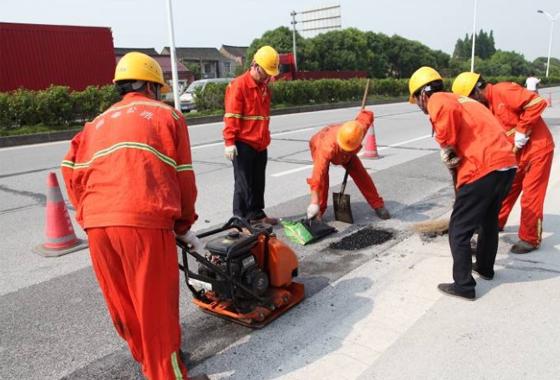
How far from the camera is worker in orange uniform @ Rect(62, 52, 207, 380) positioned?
2225mm

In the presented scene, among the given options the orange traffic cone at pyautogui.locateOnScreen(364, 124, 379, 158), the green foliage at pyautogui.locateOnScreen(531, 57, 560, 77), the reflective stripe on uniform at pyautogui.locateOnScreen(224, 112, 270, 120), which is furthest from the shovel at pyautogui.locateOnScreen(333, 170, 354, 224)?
the green foliage at pyautogui.locateOnScreen(531, 57, 560, 77)

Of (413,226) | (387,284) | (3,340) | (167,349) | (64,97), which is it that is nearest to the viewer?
(167,349)

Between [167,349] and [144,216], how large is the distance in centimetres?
69

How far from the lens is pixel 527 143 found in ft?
14.6

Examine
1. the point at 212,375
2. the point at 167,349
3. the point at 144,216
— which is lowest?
the point at 212,375

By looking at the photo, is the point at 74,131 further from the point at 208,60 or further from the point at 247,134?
the point at 208,60

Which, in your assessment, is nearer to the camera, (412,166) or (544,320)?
(544,320)

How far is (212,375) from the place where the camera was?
2734mm

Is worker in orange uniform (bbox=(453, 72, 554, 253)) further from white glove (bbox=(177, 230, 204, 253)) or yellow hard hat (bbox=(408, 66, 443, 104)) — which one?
white glove (bbox=(177, 230, 204, 253))

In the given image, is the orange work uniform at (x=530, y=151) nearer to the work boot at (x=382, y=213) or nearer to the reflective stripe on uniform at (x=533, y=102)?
the reflective stripe on uniform at (x=533, y=102)

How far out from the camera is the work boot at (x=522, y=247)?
173 inches

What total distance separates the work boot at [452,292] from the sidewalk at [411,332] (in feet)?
0.15

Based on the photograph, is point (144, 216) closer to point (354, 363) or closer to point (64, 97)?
point (354, 363)

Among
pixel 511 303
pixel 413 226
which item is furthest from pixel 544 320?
pixel 413 226
